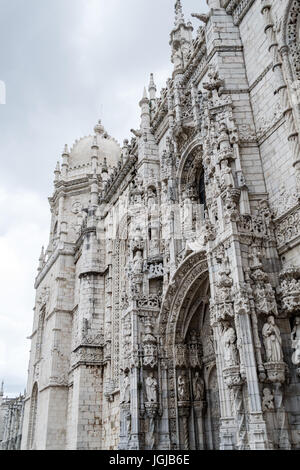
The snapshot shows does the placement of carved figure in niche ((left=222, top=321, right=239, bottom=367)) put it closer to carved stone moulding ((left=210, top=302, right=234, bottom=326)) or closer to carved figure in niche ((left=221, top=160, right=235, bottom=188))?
carved stone moulding ((left=210, top=302, right=234, bottom=326))

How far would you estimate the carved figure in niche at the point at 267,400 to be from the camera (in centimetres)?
892

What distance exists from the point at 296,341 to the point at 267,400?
1.26m

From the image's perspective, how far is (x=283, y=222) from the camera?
1047 cm

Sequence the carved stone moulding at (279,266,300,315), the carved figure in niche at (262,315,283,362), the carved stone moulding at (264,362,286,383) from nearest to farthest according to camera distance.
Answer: the carved stone moulding at (264,362,286,383)
the carved figure in niche at (262,315,283,362)
the carved stone moulding at (279,266,300,315)

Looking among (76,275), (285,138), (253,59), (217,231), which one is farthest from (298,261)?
(76,275)

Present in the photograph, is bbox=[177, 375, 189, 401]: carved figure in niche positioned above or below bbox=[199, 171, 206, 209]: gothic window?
below

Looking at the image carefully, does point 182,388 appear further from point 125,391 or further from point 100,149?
point 100,149

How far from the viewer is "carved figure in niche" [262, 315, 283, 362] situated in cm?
918

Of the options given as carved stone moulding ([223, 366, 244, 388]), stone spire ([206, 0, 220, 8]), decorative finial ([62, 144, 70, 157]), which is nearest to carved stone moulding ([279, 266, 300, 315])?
carved stone moulding ([223, 366, 244, 388])

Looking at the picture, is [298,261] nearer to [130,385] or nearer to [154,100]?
[130,385]

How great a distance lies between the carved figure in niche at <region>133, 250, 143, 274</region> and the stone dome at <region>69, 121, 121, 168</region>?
702 inches

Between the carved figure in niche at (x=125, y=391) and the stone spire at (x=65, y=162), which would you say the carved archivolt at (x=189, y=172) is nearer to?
the carved figure in niche at (x=125, y=391)

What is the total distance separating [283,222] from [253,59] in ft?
16.8

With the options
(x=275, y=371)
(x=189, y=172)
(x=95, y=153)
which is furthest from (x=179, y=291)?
(x=95, y=153)
